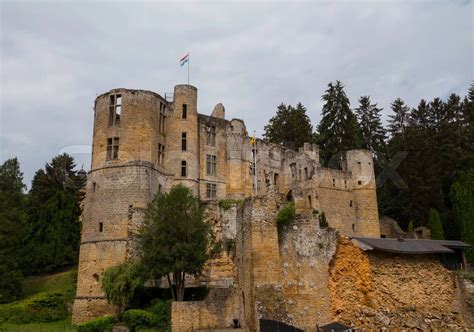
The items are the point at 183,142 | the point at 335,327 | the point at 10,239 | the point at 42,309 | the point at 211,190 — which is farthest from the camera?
the point at 211,190

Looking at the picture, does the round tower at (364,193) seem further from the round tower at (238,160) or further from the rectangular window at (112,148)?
the rectangular window at (112,148)

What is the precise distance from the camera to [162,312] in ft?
80.9

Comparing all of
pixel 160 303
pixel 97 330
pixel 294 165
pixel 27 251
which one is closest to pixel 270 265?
pixel 160 303

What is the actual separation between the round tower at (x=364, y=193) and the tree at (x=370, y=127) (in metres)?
10.4

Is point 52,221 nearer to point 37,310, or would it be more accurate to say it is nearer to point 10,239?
point 10,239

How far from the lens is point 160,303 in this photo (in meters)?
25.4

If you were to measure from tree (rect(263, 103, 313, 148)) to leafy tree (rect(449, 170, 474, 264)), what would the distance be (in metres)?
19.9

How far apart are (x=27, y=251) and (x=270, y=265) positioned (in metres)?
26.4

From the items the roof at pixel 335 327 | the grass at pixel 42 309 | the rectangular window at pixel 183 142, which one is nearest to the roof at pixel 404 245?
the roof at pixel 335 327

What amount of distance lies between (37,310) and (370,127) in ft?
142

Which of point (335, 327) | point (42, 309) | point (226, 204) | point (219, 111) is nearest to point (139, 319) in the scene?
point (335, 327)

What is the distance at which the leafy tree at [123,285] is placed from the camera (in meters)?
25.8

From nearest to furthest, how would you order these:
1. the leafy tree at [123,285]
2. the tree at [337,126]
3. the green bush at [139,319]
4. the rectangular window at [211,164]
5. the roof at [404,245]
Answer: the green bush at [139,319] → the roof at [404,245] → the leafy tree at [123,285] → the rectangular window at [211,164] → the tree at [337,126]

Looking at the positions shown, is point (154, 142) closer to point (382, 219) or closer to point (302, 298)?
point (302, 298)
